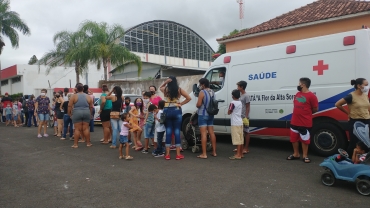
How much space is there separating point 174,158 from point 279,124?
2.57 meters

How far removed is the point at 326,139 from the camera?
6.51 meters

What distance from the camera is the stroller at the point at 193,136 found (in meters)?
7.48

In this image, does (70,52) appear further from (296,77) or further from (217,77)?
(296,77)

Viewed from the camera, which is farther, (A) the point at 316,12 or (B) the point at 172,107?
(A) the point at 316,12

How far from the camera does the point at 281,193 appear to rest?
14.3ft

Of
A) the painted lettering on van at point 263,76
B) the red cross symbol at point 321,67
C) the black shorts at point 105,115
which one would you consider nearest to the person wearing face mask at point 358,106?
the red cross symbol at point 321,67

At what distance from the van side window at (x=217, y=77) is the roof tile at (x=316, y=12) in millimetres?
9001

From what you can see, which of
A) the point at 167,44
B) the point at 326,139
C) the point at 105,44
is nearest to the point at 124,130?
the point at 326,139

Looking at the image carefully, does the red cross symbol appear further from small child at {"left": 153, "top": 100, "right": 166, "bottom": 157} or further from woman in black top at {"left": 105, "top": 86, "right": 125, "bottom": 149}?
woman in black top at {"left": 105, "top": 86, "right": 125, "bottom": 149}

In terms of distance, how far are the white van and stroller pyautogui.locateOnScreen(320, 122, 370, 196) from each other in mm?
1424

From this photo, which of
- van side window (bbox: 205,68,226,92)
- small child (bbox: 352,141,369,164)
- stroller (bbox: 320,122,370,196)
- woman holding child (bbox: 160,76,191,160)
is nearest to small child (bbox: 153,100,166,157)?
woman holding child (bbox: 160,76,191,160)

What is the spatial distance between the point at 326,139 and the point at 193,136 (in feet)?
10.1

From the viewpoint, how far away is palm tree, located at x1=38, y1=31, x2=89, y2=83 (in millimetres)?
21656

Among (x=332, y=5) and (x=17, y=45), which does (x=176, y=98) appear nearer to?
(x=332, y=5)
